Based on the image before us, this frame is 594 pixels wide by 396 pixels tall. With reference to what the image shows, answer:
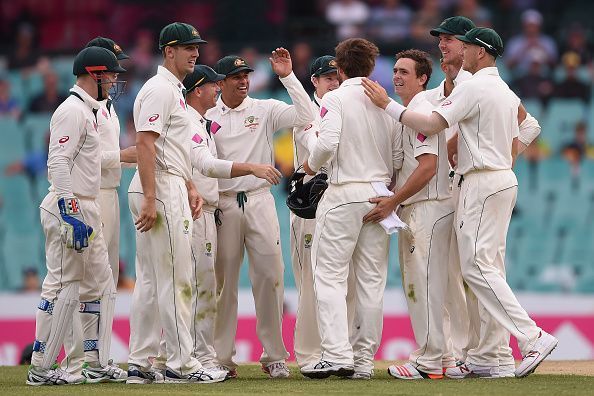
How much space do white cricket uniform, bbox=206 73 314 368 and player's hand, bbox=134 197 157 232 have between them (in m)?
1.24

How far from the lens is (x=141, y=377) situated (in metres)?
8.61

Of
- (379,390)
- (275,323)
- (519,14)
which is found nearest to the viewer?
(379,390)

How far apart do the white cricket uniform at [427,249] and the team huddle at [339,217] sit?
0.01 meters

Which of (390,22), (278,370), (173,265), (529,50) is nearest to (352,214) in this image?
(173,265)

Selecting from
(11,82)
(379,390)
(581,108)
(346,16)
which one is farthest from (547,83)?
(379,390)

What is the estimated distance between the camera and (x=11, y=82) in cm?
1812

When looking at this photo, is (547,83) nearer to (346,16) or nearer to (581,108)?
(581,108)

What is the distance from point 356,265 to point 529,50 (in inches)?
377

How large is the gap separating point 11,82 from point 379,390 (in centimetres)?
1188

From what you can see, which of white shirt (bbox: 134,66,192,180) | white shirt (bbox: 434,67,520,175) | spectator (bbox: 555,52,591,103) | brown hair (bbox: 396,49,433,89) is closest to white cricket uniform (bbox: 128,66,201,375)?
white shirt (bbox: 134,66,192,180)

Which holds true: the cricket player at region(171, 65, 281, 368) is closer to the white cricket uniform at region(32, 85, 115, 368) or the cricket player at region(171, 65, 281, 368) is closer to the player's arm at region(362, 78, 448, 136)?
the white cricket uniform at region(32, 85, 115, 368)

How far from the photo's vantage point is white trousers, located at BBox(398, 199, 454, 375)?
27.9 feet

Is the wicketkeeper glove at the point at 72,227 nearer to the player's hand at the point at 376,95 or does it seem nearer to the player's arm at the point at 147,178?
the player's arm at the point at 147,178

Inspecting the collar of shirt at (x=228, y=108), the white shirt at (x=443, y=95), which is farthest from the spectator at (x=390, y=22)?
the white shirt at (x=443, y=95)
